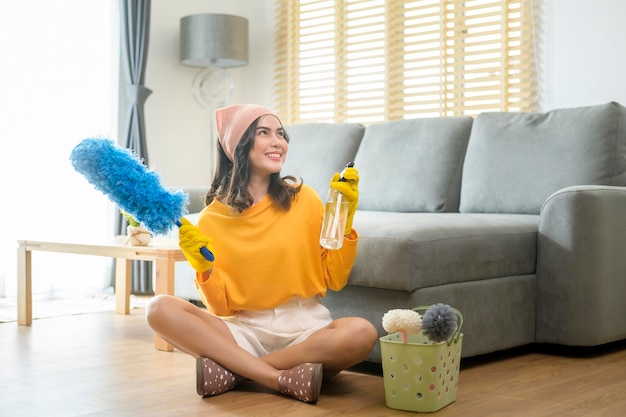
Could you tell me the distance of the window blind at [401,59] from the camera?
4363 mm

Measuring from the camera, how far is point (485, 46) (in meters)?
4.50

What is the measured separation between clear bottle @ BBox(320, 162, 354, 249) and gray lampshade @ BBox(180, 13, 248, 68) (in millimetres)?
2900

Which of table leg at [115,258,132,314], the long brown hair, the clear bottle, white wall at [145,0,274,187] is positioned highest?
white wall at [145,0,274,187]

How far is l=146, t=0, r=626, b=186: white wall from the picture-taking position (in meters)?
4.00

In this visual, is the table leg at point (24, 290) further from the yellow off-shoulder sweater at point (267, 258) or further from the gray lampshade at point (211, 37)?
the gray lampshade at point (211, 37)

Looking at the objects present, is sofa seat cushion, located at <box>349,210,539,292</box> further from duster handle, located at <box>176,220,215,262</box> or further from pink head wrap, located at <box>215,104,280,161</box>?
duster handle, located at <box>176,220,215,262</box>

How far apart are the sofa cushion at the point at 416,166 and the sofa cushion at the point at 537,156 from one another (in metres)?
0.07

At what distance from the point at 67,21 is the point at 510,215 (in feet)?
8.87

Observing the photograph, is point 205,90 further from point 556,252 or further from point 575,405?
point 575,405

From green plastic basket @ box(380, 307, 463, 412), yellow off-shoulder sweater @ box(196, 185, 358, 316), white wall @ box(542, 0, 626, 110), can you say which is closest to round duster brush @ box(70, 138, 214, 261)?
yellow off-shoulder sweater @ box(196, 185, 358, 316)

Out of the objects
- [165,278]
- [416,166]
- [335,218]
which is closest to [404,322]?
[335,218]

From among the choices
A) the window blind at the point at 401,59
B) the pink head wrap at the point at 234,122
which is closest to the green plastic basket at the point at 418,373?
the pink head wrap at the point at 234,122

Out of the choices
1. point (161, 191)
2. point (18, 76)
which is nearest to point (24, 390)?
point (161, 191)

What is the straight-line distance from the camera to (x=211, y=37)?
16.3ft
